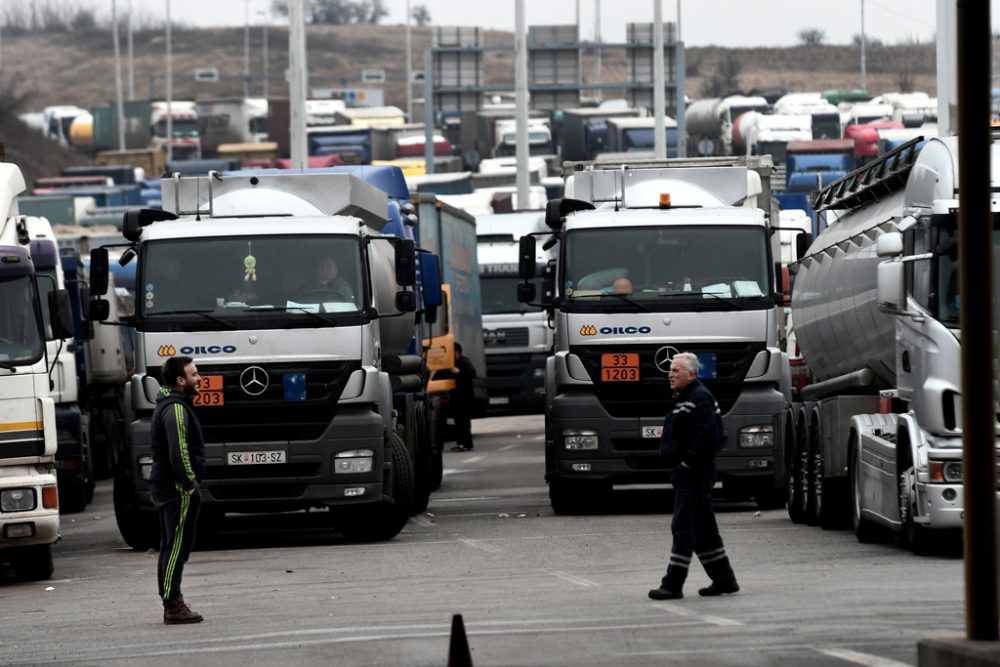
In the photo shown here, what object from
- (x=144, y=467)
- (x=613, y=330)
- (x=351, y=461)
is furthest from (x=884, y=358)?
(x=144, y=467)

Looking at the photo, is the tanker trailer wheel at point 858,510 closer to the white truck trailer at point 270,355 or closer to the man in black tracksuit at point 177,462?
the white truck trailer at point 270,355

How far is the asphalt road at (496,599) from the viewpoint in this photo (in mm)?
11781

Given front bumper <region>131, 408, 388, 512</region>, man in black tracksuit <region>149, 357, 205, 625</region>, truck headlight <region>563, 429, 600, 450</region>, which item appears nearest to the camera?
man in black tracksuit <region>149, 357, 205, 625</region>

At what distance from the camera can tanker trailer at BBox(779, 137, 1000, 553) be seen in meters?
16.0

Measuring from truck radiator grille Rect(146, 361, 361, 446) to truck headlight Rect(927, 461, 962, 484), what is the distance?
17.1ft

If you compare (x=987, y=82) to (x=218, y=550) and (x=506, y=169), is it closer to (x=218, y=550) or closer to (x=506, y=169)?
(x=218, y=550)

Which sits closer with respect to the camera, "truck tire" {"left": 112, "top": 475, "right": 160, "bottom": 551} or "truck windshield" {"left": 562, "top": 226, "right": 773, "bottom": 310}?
"truck tire" {"left": 112, "top": 475, "right": 160, "bottom": 551}

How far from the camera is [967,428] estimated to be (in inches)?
396

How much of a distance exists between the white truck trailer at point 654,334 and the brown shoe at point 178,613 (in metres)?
7.97

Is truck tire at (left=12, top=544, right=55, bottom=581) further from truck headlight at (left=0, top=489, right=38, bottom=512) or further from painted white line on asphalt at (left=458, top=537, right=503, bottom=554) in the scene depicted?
painted white line on asphalt at (left=458, top=537, right=503, bottom=554)

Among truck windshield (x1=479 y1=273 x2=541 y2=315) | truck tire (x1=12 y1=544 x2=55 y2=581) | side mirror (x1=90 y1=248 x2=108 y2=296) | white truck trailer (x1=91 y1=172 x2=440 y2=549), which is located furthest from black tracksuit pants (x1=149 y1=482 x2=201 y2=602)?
truck windshield (x1=479 y1=273 x2=541 y2=315)

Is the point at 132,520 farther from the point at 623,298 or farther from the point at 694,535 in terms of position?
the point at 694,535

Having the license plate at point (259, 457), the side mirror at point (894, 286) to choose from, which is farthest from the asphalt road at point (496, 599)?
the side mirror at point (894, 286)

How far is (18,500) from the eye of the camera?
16891 millimetres
